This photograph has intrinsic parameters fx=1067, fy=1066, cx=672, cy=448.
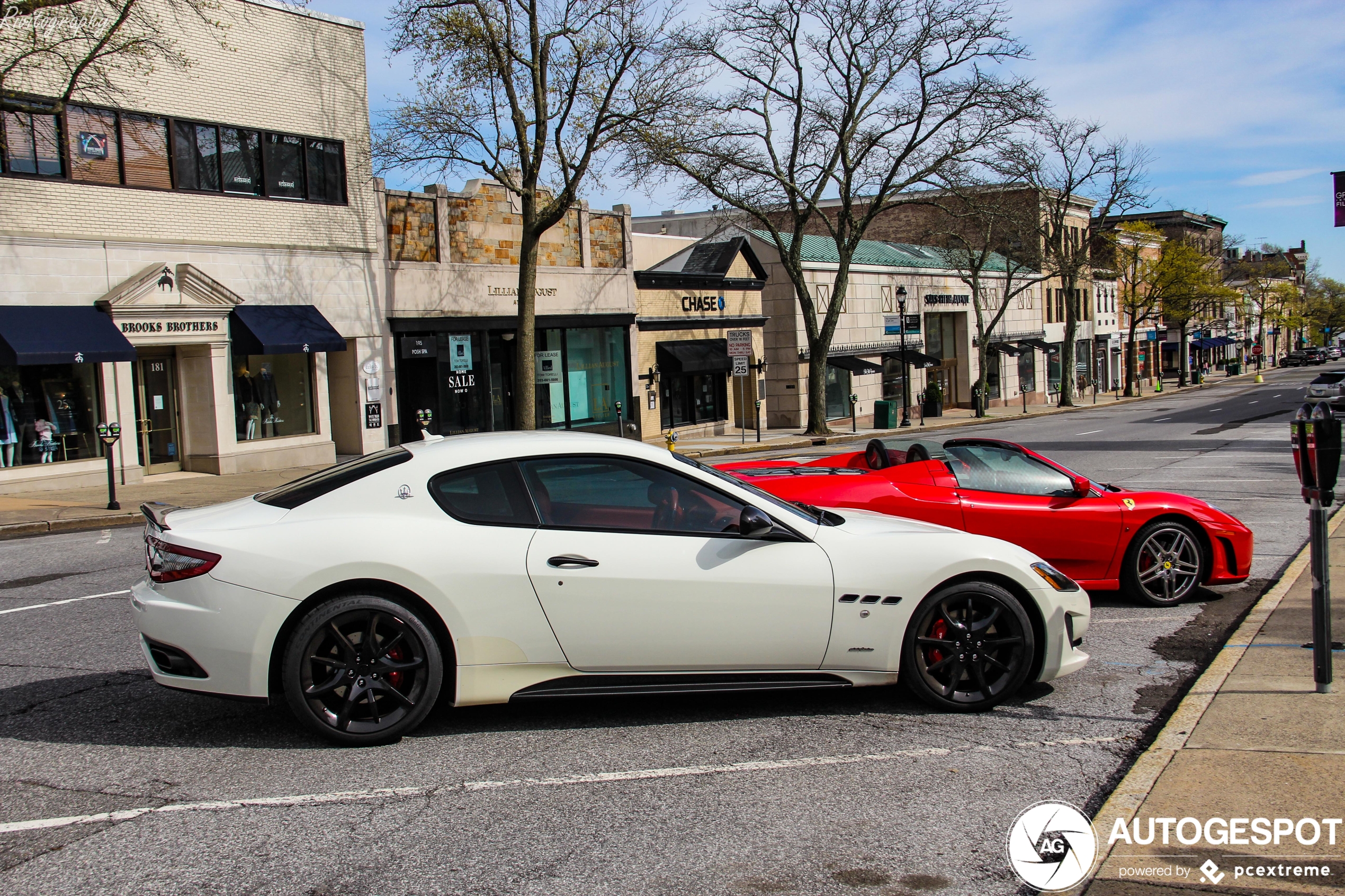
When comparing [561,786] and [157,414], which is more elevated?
[157,414]

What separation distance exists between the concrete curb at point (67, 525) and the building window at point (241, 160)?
9485 millimetres

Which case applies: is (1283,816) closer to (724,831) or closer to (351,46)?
(724,831)

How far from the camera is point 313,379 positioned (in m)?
24.7

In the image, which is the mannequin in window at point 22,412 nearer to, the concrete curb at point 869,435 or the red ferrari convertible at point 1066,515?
the concrete curb at point 869,435

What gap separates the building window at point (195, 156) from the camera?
21.4 m

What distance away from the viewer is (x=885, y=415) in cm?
4166

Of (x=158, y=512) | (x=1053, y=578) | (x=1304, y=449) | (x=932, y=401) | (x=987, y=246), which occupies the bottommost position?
(x=932, y=401)

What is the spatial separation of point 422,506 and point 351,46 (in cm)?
2327

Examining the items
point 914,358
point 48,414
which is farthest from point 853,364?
point 48,414

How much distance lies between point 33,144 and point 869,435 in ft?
89.0

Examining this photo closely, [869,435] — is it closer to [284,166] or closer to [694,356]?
[694,356]

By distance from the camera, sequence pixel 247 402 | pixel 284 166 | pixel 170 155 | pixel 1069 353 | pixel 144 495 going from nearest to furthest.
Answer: pixel 144 495 < pixel 170 155 < pixel 247 402 < pixel 284 166 < pixel 1069 353

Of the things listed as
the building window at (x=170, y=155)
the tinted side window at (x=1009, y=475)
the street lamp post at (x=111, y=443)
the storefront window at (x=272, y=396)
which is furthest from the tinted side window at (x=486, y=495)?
the storefront window at (x=272, y=396)

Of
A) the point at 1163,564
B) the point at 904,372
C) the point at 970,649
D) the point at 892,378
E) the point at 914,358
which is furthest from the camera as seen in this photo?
the point at 892,378
